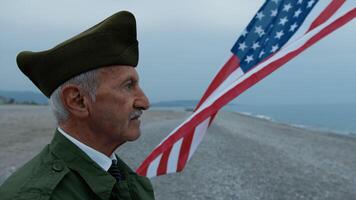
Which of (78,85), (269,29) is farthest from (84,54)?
(269,29)

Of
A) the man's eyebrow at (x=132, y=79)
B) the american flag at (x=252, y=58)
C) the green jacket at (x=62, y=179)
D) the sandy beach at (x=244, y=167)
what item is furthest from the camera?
the sandy beach at (x=244, y=167)

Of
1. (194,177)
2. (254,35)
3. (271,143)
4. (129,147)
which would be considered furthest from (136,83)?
(271,143)

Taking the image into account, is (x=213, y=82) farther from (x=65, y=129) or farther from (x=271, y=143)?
(x=271, y=143)

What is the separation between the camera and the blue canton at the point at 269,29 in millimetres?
3592

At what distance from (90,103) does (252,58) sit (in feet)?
7.25

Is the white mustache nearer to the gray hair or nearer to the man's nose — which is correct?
the man's nose

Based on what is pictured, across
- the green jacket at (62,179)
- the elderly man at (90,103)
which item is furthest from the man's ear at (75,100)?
the green jacket at (62,179)

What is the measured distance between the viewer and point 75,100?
1.66m

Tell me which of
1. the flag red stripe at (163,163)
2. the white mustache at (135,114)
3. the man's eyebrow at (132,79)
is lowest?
the flag red stripe at (163,163)

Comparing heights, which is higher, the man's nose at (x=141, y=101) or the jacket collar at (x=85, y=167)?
the man's nose at (x=141, y=101)

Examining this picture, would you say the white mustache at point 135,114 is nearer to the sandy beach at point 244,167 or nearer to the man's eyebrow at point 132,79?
the man's eyebrow at point 132,79

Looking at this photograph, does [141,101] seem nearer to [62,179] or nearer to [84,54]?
[84,54]

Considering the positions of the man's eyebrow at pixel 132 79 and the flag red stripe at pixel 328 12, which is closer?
the man's eyebrow at pixel 132 79

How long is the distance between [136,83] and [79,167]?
37 centimetres
